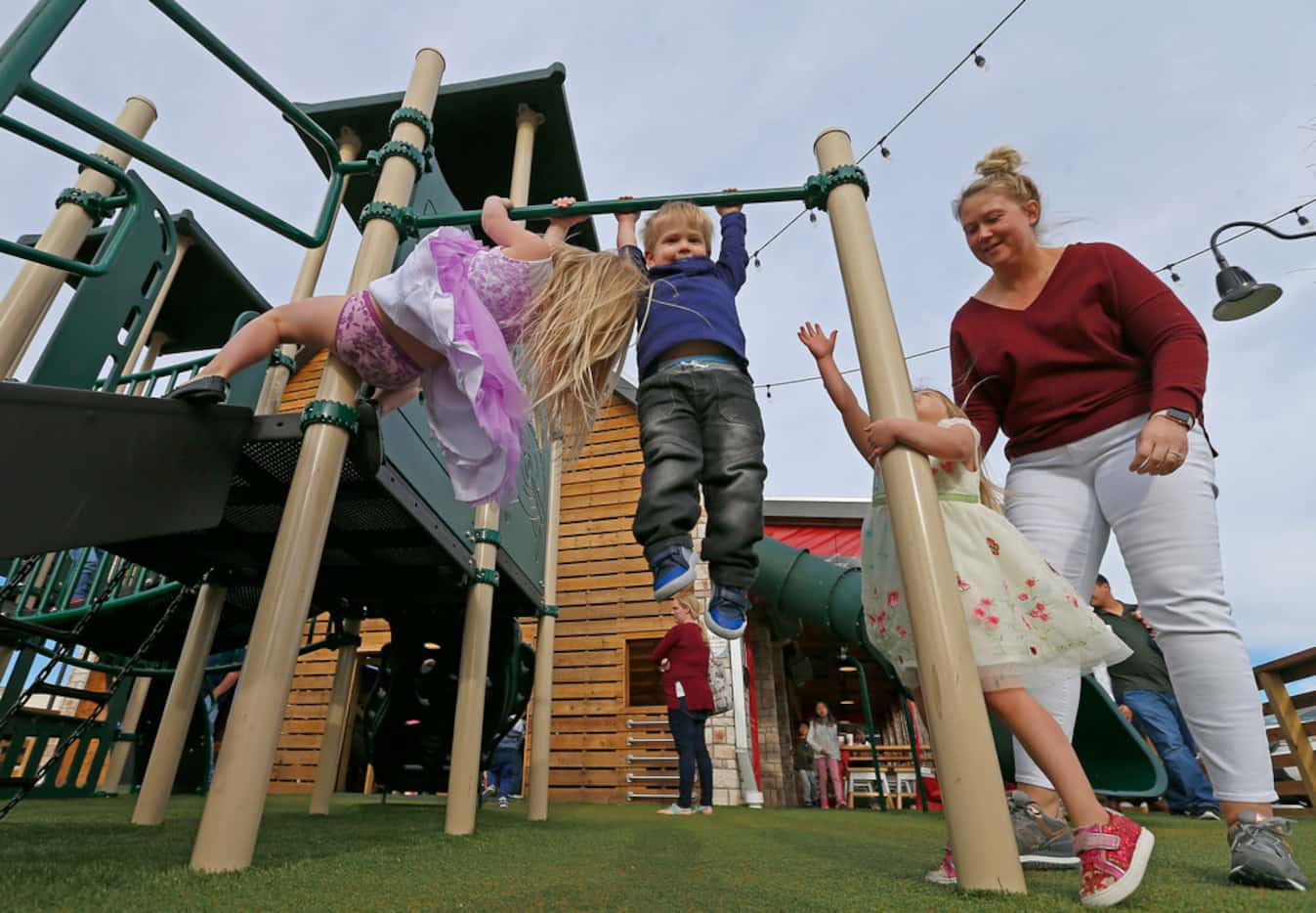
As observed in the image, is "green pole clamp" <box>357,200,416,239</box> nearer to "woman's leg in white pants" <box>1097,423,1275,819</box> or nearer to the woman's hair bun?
the woman's hair bun

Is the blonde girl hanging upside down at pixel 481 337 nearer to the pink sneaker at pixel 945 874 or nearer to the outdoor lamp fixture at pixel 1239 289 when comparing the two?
the pink sneaker at pixel 945 874

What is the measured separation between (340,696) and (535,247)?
3.05 metres

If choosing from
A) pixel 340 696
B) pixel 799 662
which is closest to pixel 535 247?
pixel 340 696

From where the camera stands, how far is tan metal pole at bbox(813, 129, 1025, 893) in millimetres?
1309

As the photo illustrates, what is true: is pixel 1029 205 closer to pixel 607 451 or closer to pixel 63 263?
pixel 63 263

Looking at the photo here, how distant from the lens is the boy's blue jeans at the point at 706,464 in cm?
179

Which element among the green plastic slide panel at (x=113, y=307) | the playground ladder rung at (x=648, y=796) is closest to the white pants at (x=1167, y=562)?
the green plastic slide panel at (x=113, y=307)

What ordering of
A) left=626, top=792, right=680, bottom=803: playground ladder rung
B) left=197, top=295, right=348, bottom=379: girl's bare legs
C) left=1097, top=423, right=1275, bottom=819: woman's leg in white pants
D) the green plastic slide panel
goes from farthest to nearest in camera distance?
left=626, top=792, right=680, bottom=803: playground ladder rung
the green plastic slide panel
left=197, top=295, right=348, bottom=379: girl's bare legs
left=1097, top=423, right=1275, bottom=819: woman's leg in white pants

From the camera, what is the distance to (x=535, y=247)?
2105 millimetres

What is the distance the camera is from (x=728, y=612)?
176 cm

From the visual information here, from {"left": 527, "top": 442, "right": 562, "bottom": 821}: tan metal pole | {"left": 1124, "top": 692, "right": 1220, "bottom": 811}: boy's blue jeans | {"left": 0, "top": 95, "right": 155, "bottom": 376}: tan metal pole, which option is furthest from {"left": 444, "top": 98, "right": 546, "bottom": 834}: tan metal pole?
{"left": 1124, "top": 692, "right": 1220, "bottom": 811}: boy's blue jeans

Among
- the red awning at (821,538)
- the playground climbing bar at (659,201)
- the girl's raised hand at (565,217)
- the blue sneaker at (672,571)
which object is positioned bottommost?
the blue sneaker at (672,571)

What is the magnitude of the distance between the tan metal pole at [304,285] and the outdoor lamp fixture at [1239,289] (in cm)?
562

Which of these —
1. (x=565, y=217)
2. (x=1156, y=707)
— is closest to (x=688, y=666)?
(x=1156, y=707)
